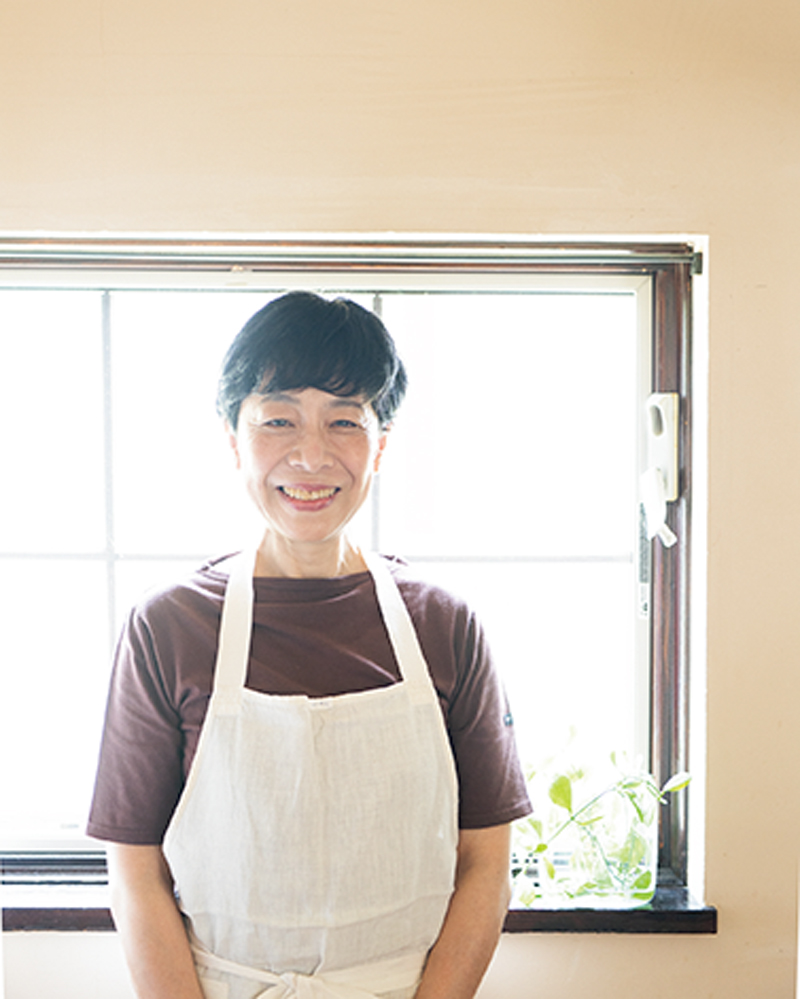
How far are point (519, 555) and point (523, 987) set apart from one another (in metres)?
0.76

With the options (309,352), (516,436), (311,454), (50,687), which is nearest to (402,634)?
(311,454)

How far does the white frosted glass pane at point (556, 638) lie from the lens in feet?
5.16

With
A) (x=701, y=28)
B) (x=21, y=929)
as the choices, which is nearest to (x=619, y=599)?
(x=701, y=28)

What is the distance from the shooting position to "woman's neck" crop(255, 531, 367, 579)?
46.9 inches

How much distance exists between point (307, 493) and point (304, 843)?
481mm

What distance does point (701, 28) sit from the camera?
4.32 feet

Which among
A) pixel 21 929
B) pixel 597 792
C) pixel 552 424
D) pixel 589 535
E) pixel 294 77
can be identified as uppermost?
pixel 294 77

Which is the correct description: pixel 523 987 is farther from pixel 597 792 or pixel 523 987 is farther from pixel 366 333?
pixel 366 333

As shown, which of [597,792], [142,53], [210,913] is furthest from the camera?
[597,792]

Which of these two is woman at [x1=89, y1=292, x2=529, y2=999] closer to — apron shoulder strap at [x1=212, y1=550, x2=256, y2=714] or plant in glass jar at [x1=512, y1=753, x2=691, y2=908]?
apron shoulder strap at [x1=212, y1=550, x2=256, y2=714]

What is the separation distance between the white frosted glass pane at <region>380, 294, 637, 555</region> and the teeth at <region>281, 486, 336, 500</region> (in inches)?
17.5

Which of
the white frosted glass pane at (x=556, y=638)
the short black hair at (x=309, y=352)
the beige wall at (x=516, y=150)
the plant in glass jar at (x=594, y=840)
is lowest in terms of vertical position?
the plant in glass jar at (x=594, y=840)

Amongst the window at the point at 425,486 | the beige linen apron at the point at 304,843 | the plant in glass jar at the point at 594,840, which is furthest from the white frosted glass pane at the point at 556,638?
the beige linen apron at the point at 304,843

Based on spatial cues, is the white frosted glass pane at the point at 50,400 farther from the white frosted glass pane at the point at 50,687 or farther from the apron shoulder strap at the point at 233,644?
A: the apron shoulder strap at the point at 233,644
